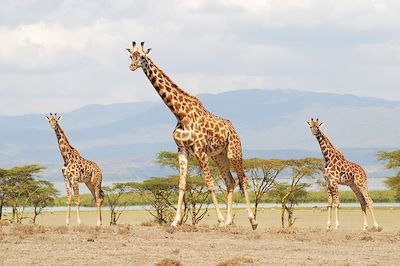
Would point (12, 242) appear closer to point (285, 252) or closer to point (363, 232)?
point (285, 252)

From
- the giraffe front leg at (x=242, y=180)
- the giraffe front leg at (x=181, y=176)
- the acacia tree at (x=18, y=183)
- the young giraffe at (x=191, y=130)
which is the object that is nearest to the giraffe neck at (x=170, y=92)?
the young giraffe at (x=191, y=130)

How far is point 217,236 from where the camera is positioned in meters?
22.1

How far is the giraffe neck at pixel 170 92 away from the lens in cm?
2334

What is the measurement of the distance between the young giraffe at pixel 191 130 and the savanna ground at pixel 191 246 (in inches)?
56.3

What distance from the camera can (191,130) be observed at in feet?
75.7

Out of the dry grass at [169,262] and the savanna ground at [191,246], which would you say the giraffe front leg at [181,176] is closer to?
the savanna ground at [191,246]

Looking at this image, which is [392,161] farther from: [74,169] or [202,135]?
[202,135]

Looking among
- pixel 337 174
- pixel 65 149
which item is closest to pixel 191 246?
pixel 337 174

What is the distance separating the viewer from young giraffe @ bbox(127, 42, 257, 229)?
907 inches

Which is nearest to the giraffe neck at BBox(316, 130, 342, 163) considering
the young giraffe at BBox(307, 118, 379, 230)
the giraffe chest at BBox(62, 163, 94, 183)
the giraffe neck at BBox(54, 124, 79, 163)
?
the young giraffe at BBox(307, 118, 379, 230)

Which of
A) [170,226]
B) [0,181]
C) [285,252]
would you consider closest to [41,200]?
[0,181]

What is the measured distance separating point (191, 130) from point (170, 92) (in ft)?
3.74

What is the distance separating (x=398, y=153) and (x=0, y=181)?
1901 centimetres

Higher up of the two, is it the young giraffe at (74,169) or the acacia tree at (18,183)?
the acacia tree at (18,183)
